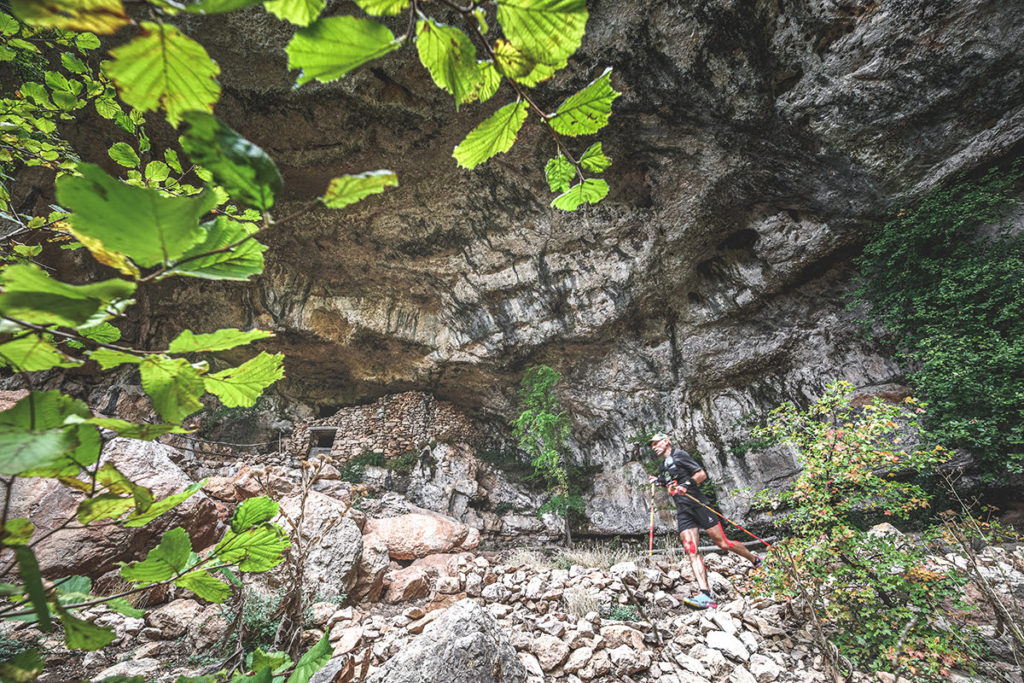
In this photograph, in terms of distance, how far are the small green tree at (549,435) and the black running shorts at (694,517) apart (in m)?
2.66

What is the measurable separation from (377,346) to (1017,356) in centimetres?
820

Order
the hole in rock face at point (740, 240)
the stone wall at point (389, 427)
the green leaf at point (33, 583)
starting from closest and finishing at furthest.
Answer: the green leaf at point (33, 583), the hole in rock face at point (740, 240), the stone wall at point (389, 427)

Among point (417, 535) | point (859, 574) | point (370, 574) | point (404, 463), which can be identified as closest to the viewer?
point (859, 574)

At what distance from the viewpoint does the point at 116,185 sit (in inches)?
9.7

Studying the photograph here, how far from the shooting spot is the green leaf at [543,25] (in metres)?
0.36

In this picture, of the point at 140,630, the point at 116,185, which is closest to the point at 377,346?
the point at 140,630

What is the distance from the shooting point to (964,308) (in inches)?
144

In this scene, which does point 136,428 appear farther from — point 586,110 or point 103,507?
point 586,110

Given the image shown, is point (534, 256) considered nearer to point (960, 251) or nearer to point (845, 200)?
point (845, 200)

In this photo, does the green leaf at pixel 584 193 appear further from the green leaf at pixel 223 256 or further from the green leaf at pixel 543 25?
the green leaf at pixel 223 256

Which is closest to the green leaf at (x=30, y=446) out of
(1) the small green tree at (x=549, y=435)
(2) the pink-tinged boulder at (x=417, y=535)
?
(2) the pink-tinged boulder at (x=417, y=535)

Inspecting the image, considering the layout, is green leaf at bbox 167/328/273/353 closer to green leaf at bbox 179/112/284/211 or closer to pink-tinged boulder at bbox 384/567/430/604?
green leaf at bbox 179/112/284/211

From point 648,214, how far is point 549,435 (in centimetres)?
367

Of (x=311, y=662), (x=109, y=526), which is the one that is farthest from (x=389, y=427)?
(x=311, y=662)
